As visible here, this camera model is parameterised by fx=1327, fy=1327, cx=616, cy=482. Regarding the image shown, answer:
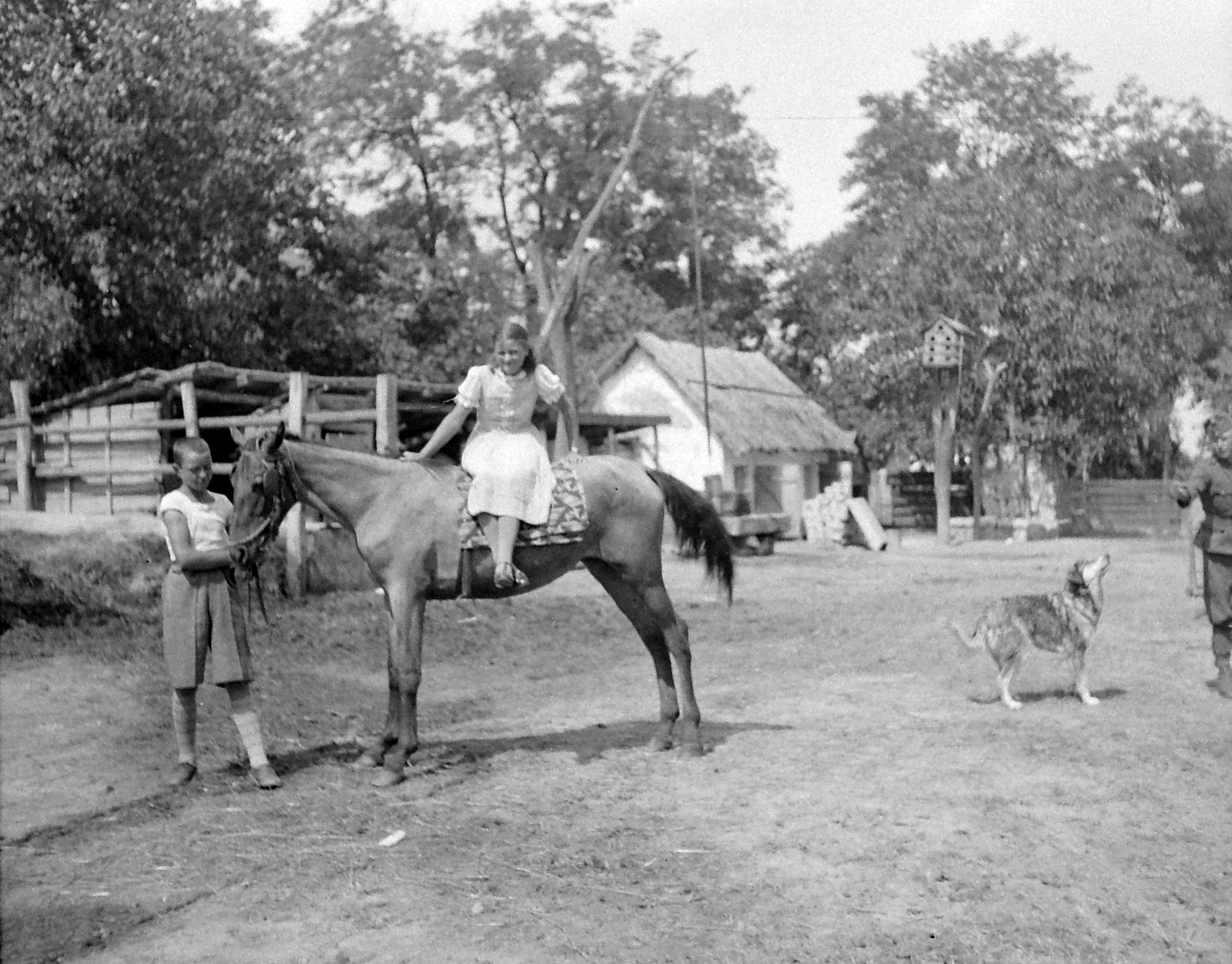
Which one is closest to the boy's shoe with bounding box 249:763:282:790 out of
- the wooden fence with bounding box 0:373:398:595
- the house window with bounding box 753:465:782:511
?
the wooden fence with bounding box 0:373:398:595

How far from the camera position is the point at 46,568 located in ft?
41.9

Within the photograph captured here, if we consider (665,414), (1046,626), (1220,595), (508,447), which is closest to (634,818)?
(508,447)

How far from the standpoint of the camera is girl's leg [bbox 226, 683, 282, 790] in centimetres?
656

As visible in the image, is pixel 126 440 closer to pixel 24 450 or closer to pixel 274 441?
pixel 24 450

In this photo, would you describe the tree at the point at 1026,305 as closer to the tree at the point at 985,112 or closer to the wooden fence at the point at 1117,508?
the tree at the point at 985,112

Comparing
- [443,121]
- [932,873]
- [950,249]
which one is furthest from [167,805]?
[950,249]

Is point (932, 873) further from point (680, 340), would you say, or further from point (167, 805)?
point (680, 340)

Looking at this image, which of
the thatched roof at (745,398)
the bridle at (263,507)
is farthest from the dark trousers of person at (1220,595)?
the thatched roof at (745,398)

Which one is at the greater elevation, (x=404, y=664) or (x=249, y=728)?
(x=404, y=664)

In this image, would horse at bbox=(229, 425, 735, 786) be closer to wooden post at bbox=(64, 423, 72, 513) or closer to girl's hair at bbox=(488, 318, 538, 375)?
girl's hair at bbox=(488, 318, 538, 375)

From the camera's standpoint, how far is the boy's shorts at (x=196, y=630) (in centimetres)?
655

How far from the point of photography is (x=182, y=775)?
6.66 meters

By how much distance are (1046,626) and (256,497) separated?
4.78 metres

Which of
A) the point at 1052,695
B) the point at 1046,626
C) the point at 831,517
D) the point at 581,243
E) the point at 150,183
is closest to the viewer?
the point at 1046,626
